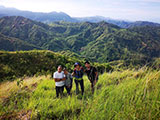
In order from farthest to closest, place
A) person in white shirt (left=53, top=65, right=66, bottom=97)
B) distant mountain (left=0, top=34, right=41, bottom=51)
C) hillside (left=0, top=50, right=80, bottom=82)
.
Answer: distant mountain (left=0, top=34, right=41, bottom=51)
hillside (left=0, top=50, right=80, bottom=82)
person in white shirt (left=53, top=65, right=66, bottom=97)

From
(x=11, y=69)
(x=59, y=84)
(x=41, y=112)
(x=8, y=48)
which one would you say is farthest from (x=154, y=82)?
(x=8, y=48)

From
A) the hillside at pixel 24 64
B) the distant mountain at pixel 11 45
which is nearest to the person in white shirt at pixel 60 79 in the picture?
the hillside at pixel 24 64

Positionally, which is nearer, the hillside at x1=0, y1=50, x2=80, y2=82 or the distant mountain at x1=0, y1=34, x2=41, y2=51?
the hillside at x1=0, y1=50, x2=80, y2=82

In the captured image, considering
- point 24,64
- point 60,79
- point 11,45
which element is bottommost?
point 11,45

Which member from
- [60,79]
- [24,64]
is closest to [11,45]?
[24,64]

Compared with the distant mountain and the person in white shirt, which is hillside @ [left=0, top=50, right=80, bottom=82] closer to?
the person in white shirt

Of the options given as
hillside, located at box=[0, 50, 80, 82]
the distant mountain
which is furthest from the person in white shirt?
the distant mountain

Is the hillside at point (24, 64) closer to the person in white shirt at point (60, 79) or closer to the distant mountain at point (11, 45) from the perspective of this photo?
the person in white shirt at point (60, 79)

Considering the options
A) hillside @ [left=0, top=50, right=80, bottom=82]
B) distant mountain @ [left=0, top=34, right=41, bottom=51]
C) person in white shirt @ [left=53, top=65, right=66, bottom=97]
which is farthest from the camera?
distant mountain @ [left=0, top=34, right=41, bottom=51]

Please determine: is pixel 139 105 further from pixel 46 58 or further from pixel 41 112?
pixel 46 58

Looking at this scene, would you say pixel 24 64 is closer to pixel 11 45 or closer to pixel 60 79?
pixel 60 79

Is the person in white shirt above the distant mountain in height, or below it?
above

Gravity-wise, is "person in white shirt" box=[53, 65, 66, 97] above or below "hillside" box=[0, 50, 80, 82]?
above

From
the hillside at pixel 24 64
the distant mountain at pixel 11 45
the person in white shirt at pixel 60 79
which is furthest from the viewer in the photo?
the distant mountain at pixel 11 45
